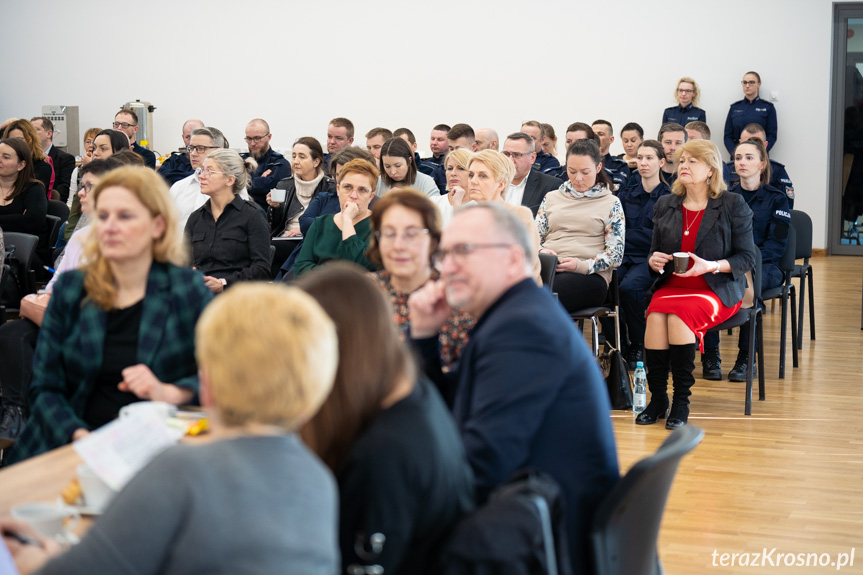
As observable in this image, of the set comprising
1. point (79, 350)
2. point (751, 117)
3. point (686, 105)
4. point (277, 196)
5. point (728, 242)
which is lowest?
point (79, 350)

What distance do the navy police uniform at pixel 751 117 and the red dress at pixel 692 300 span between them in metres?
6.72

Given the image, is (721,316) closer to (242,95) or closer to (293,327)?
(293,327)

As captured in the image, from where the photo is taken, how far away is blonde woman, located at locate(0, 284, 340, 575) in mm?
1130

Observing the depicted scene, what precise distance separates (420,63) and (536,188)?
6.65 meters

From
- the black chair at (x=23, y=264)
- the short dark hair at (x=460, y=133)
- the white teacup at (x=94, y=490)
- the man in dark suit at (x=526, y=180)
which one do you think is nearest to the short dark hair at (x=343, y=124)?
the short dark hair at (x=460, y=133)

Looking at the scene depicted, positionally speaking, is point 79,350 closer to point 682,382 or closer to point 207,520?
point 207,520

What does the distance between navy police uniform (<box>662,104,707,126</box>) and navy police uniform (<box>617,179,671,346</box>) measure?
5.17 metres

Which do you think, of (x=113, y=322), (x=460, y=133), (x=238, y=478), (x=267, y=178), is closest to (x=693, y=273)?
(x=113, y=322)

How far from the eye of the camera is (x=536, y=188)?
598 centimetres

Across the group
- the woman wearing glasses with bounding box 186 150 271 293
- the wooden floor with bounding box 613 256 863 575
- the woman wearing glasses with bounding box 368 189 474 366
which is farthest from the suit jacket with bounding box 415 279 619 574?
the woman wearing glasses with bounding box 186 150 271 293

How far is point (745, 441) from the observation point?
4262mm

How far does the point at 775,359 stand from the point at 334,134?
4.15 meters

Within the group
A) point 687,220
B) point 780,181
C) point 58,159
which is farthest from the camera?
point 58,159

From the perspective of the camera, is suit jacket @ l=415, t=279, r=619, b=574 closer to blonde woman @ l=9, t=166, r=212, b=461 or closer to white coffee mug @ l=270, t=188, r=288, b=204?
blonde woman @ l=9, t=166, r=212, b=461
